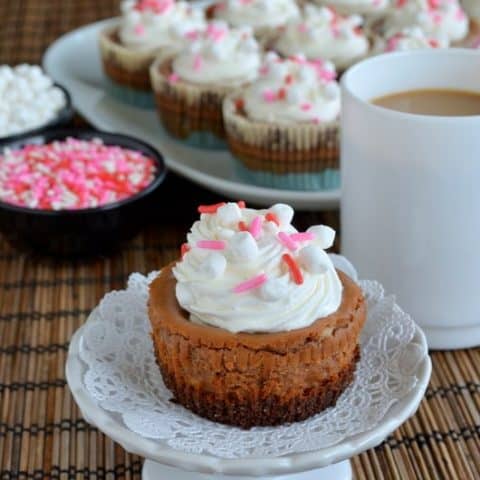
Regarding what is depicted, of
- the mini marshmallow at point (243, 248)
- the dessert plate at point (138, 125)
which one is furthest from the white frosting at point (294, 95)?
the mini marshmallow at point (243, 248)

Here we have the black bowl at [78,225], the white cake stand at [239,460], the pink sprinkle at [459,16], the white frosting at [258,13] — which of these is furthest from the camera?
the white frosting at [258,13]

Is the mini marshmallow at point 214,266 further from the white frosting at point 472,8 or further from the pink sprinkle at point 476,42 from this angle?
the white frosting at point 472,8

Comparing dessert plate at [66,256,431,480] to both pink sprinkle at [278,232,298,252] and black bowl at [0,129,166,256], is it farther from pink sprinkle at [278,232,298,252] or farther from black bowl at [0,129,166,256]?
black bowl at [0,129,166,256]

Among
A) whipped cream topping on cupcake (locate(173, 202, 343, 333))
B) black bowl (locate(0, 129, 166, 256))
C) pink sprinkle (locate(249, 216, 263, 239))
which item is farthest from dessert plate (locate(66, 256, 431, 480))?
black bowl (locate(0, 129, 166, 256))

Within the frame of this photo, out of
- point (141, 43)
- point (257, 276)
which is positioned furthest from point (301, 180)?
point (257, 276)

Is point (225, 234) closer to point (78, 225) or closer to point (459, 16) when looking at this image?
point (78, 225)

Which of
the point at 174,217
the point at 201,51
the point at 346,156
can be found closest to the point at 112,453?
the point at 346,156
